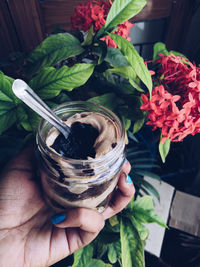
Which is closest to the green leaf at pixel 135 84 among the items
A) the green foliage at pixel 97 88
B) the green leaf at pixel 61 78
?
the green foliage at pixel 97 88

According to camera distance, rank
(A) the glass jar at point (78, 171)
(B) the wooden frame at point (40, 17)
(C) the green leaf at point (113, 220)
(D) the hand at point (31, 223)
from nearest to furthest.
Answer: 1. (A) the glass jar at point (78, 171)
2. (D) the hand at point (31, 223)
3. (C) the green leaf at point (113, 220)
4. (B) the wooden frame at point (40, 17)

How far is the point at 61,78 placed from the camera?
0.44 m

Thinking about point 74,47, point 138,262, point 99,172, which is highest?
point 74,47

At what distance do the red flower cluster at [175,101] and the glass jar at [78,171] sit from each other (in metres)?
0.09

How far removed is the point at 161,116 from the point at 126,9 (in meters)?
0.23

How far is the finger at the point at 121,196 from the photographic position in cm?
57

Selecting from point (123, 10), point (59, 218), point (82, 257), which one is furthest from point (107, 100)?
point (82, 257)

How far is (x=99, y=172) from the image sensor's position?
0.42m

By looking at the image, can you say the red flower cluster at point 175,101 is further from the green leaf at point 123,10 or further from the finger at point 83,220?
the finger at point 83,220

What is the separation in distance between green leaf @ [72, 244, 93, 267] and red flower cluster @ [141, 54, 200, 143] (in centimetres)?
37

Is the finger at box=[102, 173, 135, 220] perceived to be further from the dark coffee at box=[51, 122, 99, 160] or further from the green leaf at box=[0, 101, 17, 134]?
the green leaf at box=[0, 101, 17, 134]

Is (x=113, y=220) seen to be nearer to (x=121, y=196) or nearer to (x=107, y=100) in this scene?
(x=121, y=196)

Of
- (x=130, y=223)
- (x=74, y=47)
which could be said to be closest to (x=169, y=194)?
(x=130, y=223)

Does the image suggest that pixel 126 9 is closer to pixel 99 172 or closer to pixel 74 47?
pixel 74 47
